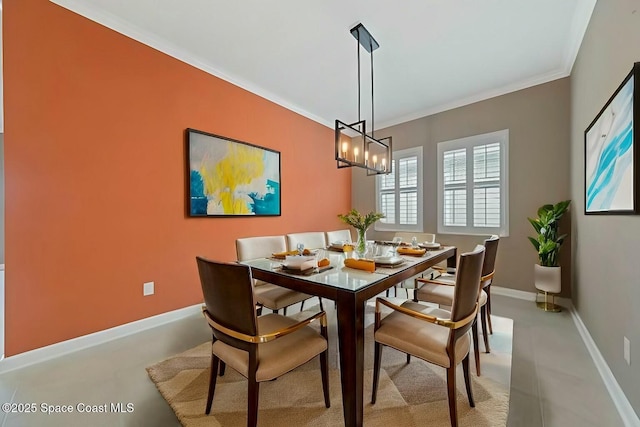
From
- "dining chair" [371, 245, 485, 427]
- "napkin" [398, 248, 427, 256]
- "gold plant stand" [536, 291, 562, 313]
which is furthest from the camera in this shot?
"gold plant stand" [536, 291, 562, 313]

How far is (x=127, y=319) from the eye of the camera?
2.45 metres

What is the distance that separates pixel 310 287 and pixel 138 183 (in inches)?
84.2

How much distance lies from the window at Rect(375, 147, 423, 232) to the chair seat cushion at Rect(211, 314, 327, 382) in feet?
11.3

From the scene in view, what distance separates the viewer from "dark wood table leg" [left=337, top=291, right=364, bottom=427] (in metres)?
1.29

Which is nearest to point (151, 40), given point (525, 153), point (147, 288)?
point (147, 288)

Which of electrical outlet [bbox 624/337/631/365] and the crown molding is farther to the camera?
the crown molding

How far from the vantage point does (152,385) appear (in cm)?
173

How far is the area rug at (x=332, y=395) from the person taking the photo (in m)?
1.44

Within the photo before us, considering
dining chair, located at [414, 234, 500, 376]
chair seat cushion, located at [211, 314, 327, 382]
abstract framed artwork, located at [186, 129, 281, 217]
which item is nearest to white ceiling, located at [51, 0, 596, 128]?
abstract framed artwork, located at [186, 129, 281, 217]

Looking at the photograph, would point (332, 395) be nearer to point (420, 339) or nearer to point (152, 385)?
point (420, 339)

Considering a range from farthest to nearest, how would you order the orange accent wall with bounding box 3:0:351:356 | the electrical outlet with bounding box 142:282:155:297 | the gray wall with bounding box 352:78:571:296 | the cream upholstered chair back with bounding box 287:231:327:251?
the gray wall with bounding box 352:78:571:296 < the cream upholstered chair back with bounding box 287:231:327:251 < the electrical outlet with bounding box 142:282:155:297 < the orange accent wall with bounding box 3:0:351:356

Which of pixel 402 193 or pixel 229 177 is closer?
pixel 229 177

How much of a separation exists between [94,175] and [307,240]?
2.08 m

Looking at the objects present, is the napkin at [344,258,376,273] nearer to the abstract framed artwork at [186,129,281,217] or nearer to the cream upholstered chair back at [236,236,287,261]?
the cream upholstered chair back at [236,236,287,261]
